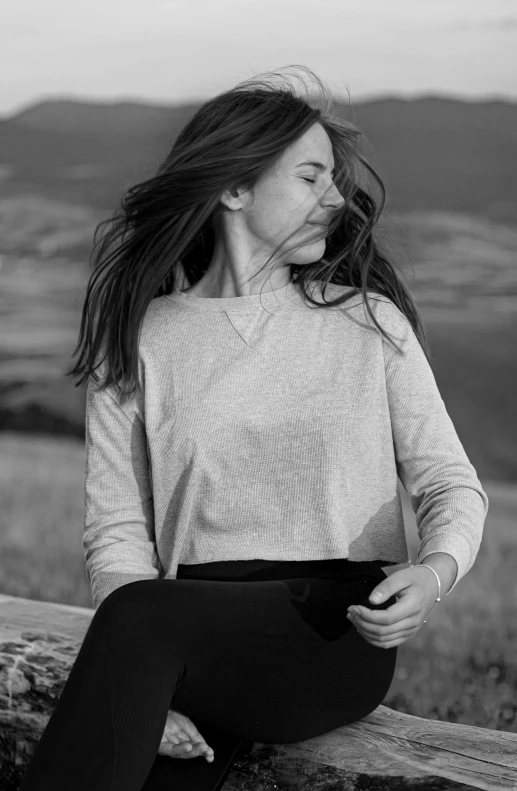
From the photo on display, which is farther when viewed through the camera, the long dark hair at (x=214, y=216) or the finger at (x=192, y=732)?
the long dark hair at (x=214, y=216)

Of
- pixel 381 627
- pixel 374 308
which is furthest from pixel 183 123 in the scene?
pixel 381 627

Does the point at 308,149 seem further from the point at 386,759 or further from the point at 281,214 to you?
the point at 386,759

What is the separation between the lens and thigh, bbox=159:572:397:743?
4.03 ft

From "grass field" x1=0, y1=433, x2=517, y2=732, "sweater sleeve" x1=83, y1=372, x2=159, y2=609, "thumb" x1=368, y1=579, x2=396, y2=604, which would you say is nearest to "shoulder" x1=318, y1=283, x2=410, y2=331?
"sweater sleeve" x1=83, y1=372, x2=159, y2=609

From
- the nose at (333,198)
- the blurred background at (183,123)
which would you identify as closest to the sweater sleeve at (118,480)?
the nose at (333,198)

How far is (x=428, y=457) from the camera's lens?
4.68 feet

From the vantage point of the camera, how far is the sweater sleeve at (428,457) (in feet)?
4.37

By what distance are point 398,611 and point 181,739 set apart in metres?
0.34

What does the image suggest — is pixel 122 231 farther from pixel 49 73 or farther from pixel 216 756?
pixel 49 73

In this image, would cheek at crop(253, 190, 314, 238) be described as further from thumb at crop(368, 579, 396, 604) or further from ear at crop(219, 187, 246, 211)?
thumb at crop(368, 579, 396, 604)

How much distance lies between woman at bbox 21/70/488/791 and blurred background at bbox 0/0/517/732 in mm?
1881

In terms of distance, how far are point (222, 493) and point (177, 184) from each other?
507 millimetres

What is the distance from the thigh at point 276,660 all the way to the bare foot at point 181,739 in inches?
0.7

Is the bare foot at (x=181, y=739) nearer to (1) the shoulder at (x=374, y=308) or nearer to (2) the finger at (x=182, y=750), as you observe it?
(2) the finger at (x=182, y=750)
